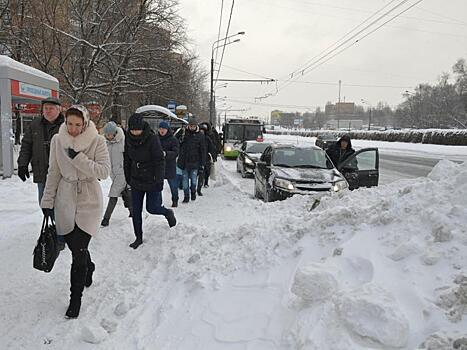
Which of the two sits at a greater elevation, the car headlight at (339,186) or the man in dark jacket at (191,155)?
the man in dark jacket at (191,155)

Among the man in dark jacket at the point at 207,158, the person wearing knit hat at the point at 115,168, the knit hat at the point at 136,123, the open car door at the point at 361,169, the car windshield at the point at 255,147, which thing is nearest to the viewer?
the knit hat at the point at 136,123

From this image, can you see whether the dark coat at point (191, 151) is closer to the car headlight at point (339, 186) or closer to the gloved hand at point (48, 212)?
the car headlight at point (339, 186)

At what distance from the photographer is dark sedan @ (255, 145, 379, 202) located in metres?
8.66

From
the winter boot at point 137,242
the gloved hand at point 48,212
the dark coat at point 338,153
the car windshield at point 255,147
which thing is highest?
the dark coat at point 338,153

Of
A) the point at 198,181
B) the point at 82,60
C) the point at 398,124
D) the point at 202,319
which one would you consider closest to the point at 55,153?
the point at 202,319

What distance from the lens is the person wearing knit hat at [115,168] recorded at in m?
6.57

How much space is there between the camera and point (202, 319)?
3.52 meters

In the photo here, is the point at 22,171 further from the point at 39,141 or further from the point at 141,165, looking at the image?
the point at 141,165

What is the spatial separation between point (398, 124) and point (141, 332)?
10038cm

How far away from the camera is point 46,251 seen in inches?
146

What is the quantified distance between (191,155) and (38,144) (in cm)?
457

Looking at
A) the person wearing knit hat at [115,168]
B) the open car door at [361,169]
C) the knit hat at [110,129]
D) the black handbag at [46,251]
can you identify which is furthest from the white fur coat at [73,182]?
the open car door at [361,169]

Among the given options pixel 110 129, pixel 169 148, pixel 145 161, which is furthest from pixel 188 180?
pixel 145 161

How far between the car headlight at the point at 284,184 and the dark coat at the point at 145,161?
370cm
